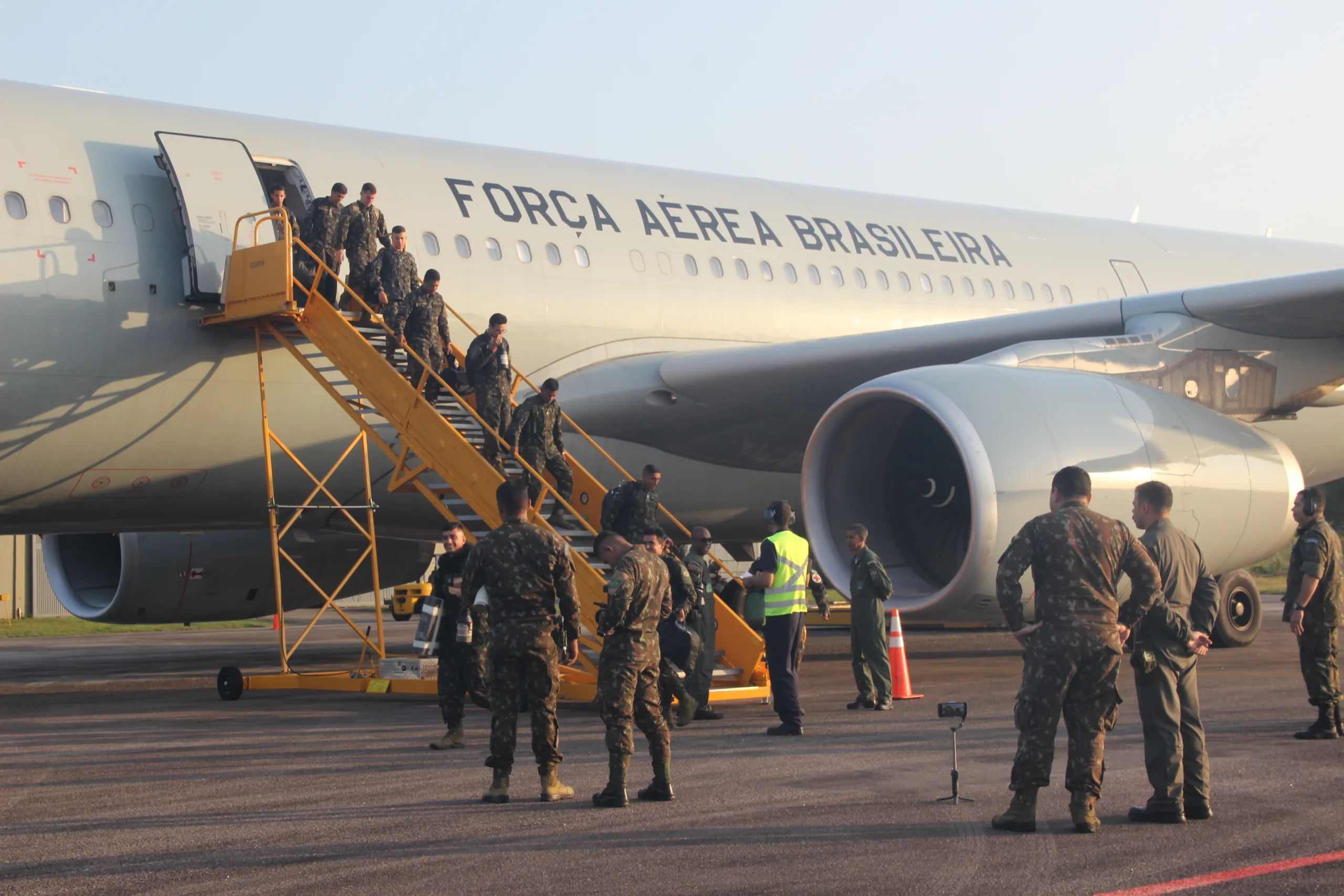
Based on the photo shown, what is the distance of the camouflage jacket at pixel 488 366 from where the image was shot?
996 centimetres

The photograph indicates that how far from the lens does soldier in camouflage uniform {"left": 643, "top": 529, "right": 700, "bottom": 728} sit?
21.5 feet

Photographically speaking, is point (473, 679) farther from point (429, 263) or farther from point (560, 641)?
point (429, 263)

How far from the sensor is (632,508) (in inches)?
365

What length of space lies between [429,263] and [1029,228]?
7.32 m

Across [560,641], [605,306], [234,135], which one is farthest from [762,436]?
[560,641]

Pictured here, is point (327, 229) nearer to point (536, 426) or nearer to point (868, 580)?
point (536, 426)

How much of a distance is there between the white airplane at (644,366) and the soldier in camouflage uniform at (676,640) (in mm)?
1826

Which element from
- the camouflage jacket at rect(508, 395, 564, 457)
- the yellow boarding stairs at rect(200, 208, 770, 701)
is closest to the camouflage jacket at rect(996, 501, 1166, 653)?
the yellow boarding stairs at rect(200, 208, 770, 701)

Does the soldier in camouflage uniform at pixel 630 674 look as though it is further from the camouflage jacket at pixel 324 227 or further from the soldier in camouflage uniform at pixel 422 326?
the camouflage jacket at pixel 324 227

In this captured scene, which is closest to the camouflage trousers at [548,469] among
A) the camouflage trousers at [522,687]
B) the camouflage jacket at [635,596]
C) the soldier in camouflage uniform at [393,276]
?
the soldier in camouflage uniform at [393,276]

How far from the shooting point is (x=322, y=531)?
12.5m

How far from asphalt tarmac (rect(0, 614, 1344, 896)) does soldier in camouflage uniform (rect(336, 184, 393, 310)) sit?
121 inches

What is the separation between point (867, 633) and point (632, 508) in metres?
1.66

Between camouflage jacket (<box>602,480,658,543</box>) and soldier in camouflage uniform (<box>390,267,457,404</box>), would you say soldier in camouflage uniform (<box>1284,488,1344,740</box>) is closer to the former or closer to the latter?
camouflage jacket (<box>602,480,658,543</box>)
